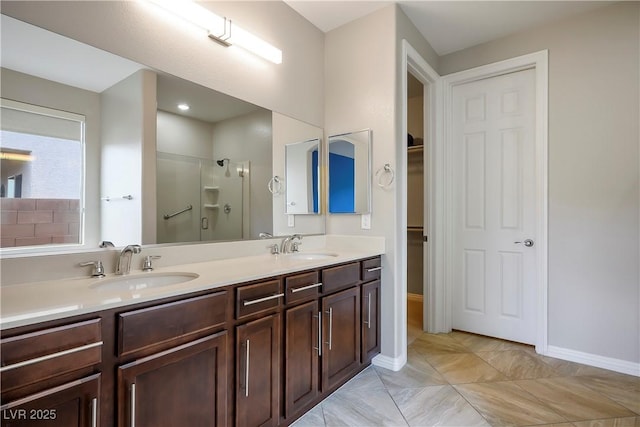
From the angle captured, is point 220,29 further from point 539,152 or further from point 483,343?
point 483,343

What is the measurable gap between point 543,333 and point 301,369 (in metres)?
2.05

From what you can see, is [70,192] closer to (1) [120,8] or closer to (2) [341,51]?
(1) [120,8]

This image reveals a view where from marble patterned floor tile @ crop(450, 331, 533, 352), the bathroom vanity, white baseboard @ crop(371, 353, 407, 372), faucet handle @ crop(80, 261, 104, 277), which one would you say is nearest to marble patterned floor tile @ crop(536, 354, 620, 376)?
marble patterned floor tile @ crop(450, 331, 533, 352)

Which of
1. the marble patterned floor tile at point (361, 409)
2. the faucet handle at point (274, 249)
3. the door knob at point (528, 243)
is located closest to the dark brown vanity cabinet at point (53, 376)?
the marble patterned floor tile at point (361, 409)

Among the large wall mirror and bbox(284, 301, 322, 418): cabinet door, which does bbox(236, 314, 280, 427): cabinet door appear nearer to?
bbox(284, 301, 322, 418): cabinet door

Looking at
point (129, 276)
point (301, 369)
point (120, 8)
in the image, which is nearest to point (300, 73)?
point (120, 8)

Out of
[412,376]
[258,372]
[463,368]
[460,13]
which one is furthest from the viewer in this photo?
[460,13]

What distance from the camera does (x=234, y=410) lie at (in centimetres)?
128

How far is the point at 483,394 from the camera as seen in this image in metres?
1.91

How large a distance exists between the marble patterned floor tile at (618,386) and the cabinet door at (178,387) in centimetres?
225

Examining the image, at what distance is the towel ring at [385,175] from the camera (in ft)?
7.38

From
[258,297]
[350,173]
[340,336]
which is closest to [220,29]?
[350,173]

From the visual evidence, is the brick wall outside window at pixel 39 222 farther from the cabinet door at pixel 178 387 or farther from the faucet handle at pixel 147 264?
the cabinet door at pixel 178 387

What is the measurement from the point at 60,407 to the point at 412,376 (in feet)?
6.36
